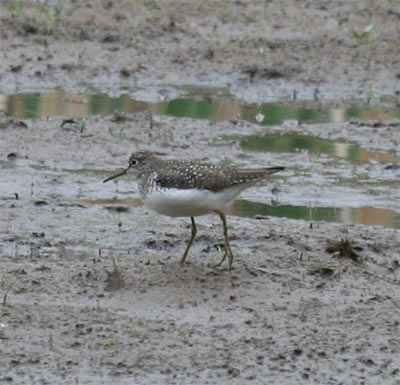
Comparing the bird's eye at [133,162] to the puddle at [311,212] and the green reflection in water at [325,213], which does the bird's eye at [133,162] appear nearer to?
the puddle at [311,212]

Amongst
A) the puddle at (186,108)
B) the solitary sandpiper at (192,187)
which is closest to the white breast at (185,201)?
the solitary sandpiper at (192,187)

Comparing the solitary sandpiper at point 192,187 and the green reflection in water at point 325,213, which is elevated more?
the solitary sandpiper at point 192,187

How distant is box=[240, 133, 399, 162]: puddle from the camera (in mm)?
12352

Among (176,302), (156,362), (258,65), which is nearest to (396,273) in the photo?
(176,302)

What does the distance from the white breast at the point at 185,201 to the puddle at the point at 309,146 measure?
3808 mm

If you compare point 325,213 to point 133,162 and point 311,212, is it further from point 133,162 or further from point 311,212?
point 133,162

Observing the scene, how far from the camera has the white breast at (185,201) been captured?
8.38 meters

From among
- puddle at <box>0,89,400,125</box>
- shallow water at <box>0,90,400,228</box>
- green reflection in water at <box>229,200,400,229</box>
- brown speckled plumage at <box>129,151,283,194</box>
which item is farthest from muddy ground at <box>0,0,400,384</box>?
brown speckled plumage at <box>129,151,283,194</box>

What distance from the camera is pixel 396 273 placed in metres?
8.84

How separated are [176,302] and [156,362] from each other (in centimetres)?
108

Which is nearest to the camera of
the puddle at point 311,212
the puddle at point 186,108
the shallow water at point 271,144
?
the puddle at point 311,212

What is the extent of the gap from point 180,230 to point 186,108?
14.3 feet

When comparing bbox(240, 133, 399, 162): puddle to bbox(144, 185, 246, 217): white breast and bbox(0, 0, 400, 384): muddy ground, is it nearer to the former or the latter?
bbox(0, 0, 400, 384): muddy ground

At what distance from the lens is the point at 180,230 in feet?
31.8
